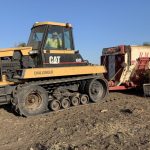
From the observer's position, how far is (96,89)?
46.0 feet

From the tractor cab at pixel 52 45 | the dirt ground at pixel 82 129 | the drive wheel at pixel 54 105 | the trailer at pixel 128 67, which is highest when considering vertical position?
the tractor cab at pixel 52 45

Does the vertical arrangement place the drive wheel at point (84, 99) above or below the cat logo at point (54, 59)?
below

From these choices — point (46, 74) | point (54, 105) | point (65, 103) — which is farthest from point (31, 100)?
point (65, 103)

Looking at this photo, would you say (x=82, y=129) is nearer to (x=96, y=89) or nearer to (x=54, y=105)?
(x=54, y=105)

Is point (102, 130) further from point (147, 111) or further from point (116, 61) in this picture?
point (116, 61)

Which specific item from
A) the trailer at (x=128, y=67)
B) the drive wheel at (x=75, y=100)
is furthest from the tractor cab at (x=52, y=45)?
the trailer at (x=128, y=67)

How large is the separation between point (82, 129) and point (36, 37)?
5.17m

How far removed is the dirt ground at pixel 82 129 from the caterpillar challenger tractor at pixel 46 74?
52 centimetres

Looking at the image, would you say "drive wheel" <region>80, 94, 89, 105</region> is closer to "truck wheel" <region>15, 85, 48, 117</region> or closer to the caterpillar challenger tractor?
the caterpillar challenger tractor

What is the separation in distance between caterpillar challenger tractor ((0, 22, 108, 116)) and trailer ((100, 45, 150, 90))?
1979 mm

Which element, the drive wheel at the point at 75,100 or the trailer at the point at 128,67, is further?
the trailer at the point at 128,67

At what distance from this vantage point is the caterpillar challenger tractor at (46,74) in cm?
1164

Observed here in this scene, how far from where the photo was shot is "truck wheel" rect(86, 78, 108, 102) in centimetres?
1360

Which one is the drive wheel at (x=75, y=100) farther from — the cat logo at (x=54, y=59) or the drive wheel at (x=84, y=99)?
the cat logo at (x=54, y=59)
